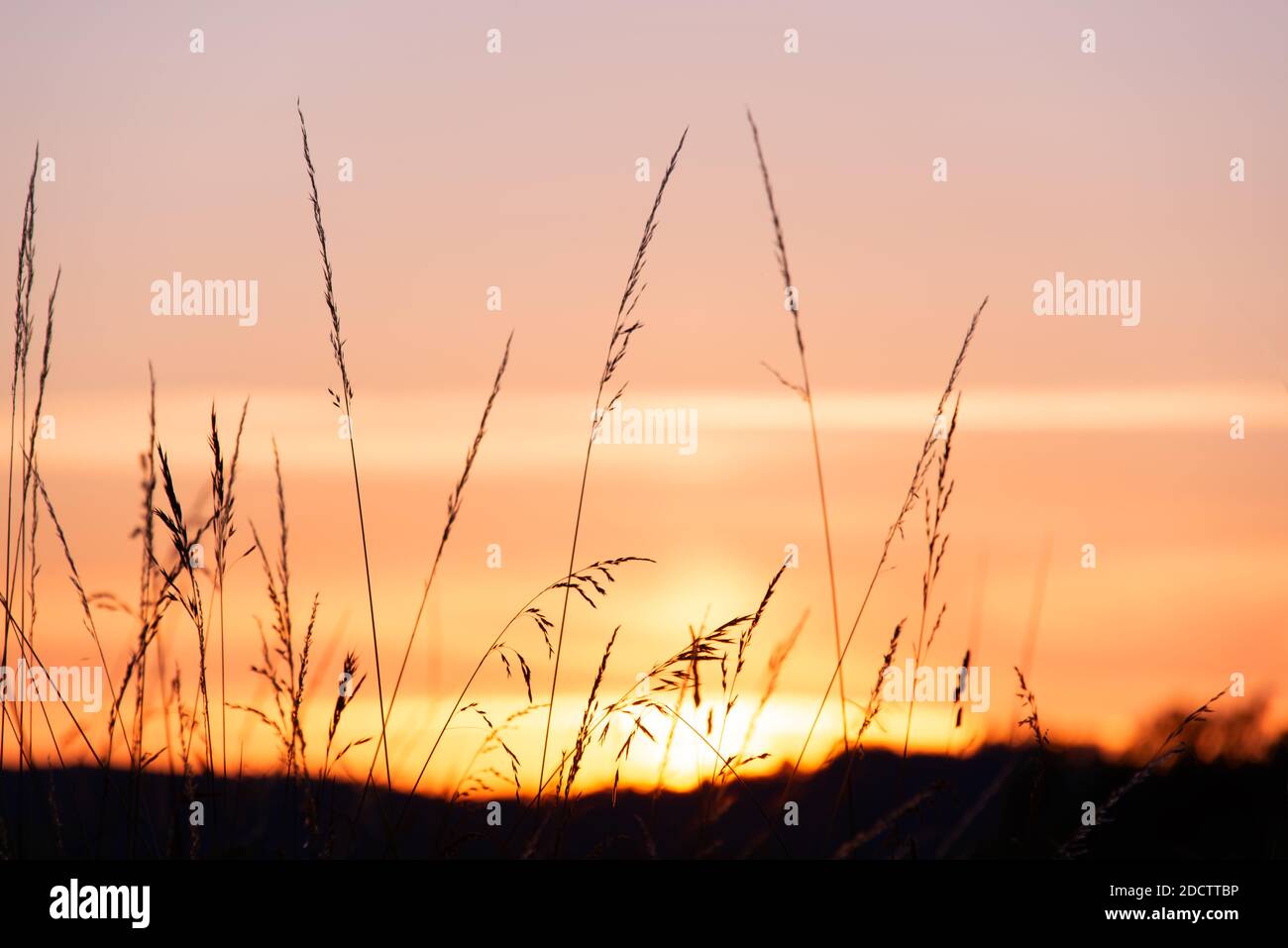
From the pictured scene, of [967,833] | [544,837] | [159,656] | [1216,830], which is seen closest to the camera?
[544,837]

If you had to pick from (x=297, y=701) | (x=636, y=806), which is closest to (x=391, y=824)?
(x=297, y=701)

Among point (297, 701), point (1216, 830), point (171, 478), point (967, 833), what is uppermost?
point (171, 478)

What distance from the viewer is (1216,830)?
932 centimetres

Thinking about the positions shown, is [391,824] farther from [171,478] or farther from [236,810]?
[171,478]

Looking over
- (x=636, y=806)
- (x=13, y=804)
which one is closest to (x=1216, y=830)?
(x=636, y=806)

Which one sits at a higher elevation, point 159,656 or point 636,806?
point 159,656
